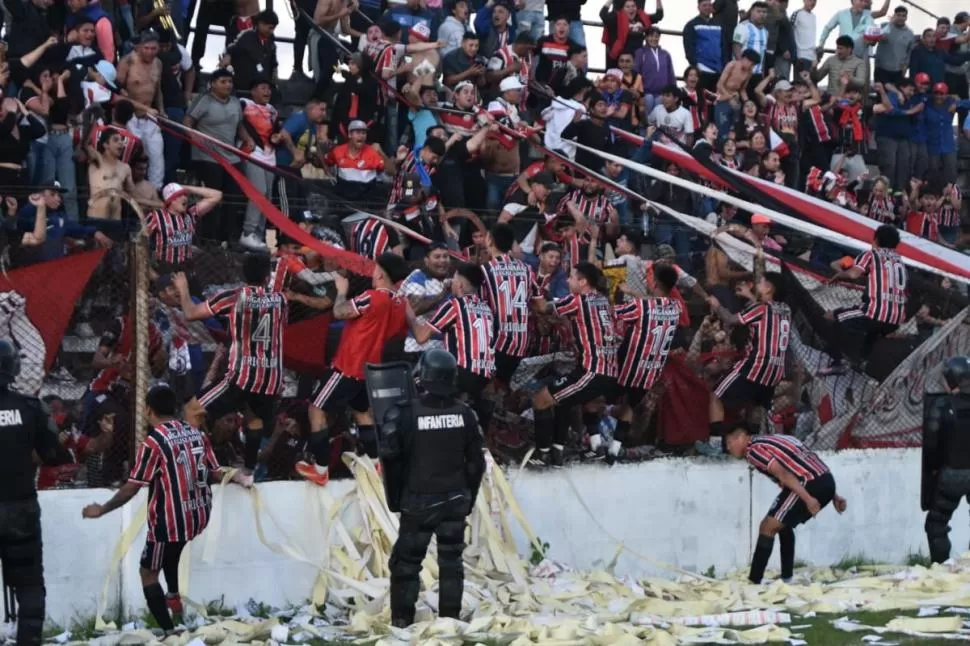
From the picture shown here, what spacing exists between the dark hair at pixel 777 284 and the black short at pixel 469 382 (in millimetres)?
2704

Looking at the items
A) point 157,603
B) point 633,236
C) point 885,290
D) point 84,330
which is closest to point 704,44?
point 633,236

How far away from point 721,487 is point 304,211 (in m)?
4.60

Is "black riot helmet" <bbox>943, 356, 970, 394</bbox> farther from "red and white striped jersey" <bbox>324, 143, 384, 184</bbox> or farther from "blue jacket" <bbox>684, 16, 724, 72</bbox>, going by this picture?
"blue jacket" <bbox>684, 16, 724, 72</bbox>

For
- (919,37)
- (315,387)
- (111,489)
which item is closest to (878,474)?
(315,387)

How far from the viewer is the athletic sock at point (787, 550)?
13.4 m

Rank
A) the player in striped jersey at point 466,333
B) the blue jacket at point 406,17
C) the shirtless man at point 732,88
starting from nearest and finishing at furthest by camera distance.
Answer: the player in striped jersey at point 466,333 → the blue jacket at point 406,17 → the shirtless man at point 732,88

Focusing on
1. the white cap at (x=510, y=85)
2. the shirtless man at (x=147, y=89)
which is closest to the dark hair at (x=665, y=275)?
the white cap at (x=510, y=85)

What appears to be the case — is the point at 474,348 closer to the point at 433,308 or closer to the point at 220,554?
the point at 433,308

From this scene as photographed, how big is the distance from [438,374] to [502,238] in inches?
117

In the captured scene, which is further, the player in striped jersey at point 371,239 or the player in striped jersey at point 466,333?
the player in striped jersey at point 371,239

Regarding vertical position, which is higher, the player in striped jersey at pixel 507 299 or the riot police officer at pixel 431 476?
the player in striped jersey at pixel 507 299

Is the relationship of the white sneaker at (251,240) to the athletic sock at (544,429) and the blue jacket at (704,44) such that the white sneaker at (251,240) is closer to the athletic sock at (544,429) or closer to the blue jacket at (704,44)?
the athletic sock at (544,429)

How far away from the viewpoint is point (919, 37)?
23.3 m

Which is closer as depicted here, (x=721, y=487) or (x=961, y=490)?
(x=961, y=490)
